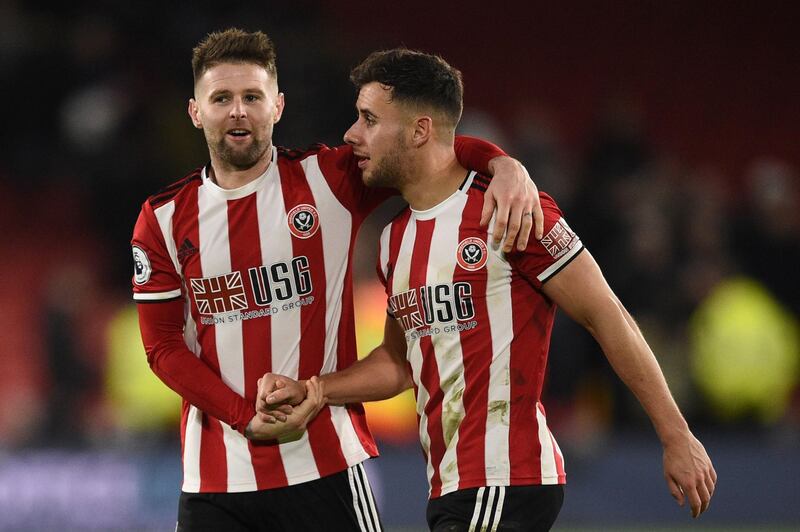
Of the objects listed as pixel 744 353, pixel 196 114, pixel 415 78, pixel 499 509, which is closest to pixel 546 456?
pixel 499 509

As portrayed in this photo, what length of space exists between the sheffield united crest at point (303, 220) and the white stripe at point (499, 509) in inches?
42.5

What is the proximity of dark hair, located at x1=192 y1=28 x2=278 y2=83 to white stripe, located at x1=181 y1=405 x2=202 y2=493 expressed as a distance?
3.89ft

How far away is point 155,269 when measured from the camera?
3.99 meters

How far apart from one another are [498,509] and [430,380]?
467 mm

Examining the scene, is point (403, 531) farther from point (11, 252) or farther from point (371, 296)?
point (11, 252)

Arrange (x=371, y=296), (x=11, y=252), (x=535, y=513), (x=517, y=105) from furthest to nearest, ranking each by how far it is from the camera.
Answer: (x=517, y=105), (x=11, y=252), (x=371, y=296), (x=535, y=513)

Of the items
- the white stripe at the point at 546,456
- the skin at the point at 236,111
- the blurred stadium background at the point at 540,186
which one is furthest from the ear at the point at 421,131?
the blurred stadium background at the point at 540,186

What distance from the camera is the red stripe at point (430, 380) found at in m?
3.76

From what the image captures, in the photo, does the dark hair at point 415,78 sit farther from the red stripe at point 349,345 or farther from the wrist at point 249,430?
the wrist at point 249,430

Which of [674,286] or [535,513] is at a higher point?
[674,286]

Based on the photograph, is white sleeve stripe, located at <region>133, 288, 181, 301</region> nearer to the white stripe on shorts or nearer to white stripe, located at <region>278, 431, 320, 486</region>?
white stripe, located at <region>278, 431, 320, 486</region>

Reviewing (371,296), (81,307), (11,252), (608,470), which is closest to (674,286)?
(608,470)

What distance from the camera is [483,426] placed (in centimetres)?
367

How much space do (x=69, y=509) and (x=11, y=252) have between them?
11.5 ft
